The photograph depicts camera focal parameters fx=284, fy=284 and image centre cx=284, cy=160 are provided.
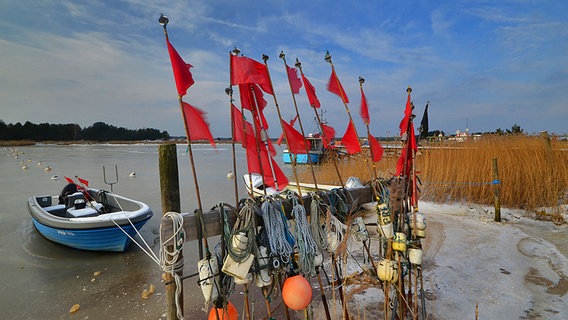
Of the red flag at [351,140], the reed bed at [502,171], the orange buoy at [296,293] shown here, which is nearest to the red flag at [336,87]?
the red flag at [351,140]

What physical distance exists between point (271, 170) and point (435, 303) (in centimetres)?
252

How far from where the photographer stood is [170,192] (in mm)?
1877

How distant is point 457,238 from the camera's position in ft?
17.0

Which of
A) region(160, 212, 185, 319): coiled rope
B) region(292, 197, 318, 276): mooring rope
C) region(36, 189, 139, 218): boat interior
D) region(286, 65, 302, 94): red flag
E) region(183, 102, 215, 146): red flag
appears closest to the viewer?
region(160, 212, 185, 319): coiled rope

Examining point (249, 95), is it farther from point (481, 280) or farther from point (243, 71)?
point (481, 280)

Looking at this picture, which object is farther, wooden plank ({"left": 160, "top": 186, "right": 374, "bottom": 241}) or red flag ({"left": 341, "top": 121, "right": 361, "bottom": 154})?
red flag ({"left": 341, "top": 121, "right": 361, "bottom": 154})

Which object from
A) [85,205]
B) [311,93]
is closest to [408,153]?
[311,93]

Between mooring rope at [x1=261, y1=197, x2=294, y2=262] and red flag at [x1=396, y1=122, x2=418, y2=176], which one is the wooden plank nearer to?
mooring rope at [x1=261, y1=197, x2=294, y2=262]

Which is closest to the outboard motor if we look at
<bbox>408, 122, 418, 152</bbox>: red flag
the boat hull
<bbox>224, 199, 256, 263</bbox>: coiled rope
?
the boat hull

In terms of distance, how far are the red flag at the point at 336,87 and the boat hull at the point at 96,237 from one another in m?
4.70

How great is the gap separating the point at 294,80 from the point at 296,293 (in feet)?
5.52

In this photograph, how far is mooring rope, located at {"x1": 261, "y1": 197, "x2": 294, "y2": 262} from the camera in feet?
6.16

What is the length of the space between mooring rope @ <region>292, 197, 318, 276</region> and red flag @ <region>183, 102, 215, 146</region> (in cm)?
83

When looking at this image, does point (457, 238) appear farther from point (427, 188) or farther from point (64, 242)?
point (64, 242)
